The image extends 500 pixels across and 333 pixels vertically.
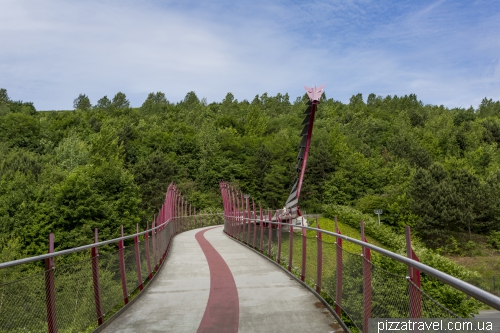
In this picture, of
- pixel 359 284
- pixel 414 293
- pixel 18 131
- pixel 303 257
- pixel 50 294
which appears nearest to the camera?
pixel 414 293

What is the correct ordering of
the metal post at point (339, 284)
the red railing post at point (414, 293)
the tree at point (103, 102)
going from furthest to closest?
the tree at point (103, 102) < the metal post at point (339, 284) < the red railing post at point (414, 293)

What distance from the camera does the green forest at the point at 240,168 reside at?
43750 millimetres

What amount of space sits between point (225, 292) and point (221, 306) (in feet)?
4.17

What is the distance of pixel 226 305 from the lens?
7.27m

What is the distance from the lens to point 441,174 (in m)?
67.9

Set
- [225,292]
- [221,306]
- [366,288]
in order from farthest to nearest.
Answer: [225,292] → [221,306] → [366,288]

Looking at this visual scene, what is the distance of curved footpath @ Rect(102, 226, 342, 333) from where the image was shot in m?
5.99

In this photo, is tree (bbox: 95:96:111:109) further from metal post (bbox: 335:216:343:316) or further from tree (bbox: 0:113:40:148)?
metal post (bbox: 335:216:343:316)

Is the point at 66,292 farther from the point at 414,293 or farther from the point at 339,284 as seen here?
the point at 414,293

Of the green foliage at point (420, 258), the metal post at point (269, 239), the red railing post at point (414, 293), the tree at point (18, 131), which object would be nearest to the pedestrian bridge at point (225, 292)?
the red railing post at point (414, 293)

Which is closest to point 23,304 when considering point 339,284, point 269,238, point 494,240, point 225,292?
point 339,284

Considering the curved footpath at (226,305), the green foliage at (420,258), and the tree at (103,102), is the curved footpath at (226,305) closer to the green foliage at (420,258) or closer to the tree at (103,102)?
the green foliage at (420,258)

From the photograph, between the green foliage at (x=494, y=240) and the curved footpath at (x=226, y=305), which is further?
the green foliage at (x=494, y=240)

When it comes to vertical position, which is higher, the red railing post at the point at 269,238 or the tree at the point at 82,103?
the tree at the point at 82,103
